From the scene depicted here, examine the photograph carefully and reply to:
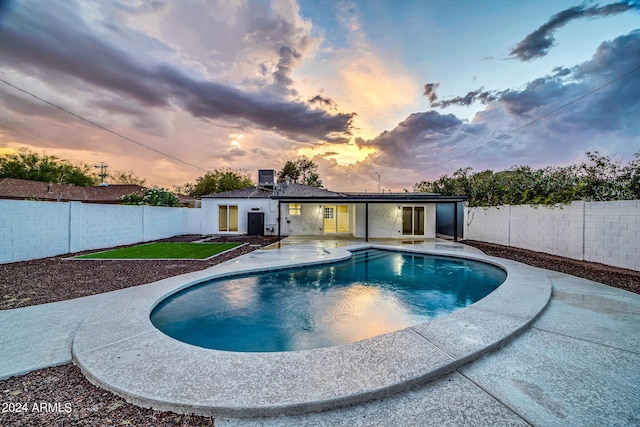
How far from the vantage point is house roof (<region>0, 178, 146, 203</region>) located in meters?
19.8

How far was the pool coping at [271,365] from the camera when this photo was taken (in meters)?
1.98

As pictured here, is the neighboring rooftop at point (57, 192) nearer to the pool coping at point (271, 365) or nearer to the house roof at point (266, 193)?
the house roof at point (266, 193)

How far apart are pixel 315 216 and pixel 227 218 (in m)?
6.36

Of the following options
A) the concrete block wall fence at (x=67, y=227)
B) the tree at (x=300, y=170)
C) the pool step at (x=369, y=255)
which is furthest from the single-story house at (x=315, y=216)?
the tree at (x=300, y=170)

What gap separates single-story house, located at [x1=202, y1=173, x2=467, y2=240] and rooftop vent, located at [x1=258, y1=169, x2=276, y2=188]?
0.64 meters

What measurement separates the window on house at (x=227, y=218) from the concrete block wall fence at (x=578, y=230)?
15.8 metres

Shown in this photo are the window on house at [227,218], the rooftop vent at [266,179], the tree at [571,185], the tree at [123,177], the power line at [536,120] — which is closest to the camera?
the tree at [571,185]

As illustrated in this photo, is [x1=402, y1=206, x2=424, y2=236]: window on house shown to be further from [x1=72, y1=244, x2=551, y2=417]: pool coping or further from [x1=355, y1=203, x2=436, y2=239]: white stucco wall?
[x1=72, y1=244, x2=551, y2=417]: pool coping

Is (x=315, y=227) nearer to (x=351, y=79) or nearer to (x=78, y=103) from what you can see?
(x=351, y=79)

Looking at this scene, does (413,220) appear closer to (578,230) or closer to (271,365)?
(578,230)

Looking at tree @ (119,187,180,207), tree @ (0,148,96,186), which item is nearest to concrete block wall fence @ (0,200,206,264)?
tree @ (119,187,180,207)

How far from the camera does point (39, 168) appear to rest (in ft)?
93.4

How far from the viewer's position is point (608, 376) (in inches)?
92.5

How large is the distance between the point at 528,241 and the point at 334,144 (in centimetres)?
1484
